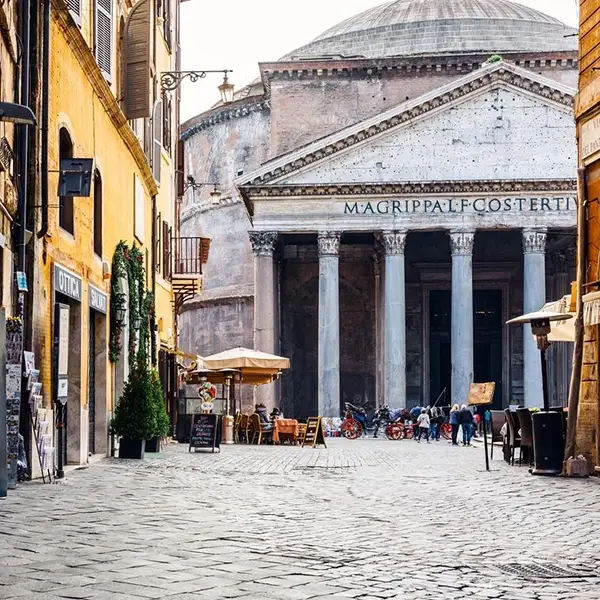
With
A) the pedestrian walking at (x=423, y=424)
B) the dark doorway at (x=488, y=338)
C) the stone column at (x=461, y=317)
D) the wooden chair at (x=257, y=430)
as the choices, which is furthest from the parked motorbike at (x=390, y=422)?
the dark doorway at (x=488, y=338)

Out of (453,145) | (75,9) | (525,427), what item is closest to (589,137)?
(525,427)

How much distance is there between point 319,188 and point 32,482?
80.5 ft

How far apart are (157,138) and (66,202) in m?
9.97

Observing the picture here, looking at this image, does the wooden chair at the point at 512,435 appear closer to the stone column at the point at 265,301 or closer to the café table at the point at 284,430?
the café table at the point at 284,430

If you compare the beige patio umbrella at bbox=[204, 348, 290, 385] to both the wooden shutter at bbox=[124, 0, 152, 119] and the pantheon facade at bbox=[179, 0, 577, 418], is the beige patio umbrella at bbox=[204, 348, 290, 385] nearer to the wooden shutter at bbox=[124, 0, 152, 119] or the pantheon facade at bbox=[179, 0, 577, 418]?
the pantheon facade at bbox=[179, 0, 577, 418]

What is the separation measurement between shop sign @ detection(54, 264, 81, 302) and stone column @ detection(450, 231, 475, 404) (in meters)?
20.5

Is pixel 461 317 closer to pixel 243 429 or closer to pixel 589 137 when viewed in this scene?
pixel 243 429

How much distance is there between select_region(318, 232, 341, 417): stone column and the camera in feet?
113

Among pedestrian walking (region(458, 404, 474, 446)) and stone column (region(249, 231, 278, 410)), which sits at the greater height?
stone column (region(249, 231, 278, 410))

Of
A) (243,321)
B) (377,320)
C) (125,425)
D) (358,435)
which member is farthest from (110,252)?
(243,321)

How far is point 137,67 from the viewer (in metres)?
18.1

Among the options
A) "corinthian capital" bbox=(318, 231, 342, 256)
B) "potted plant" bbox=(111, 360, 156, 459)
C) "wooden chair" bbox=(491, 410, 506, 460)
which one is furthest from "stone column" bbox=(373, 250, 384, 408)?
"potted plant" bbox=(111, 360, 156, 459)

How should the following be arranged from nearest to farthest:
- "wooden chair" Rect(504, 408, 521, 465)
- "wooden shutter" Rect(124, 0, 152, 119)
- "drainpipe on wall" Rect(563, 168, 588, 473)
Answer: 1. "drainpipe on wall" Rect(563, 168, 588, 473)
2. "wooden chair" Rect(504, 408, 521, 465)
3. "wooden shutter" Rect(124, 0, 152, 119)

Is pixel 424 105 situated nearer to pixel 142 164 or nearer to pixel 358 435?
pixel 358 435
